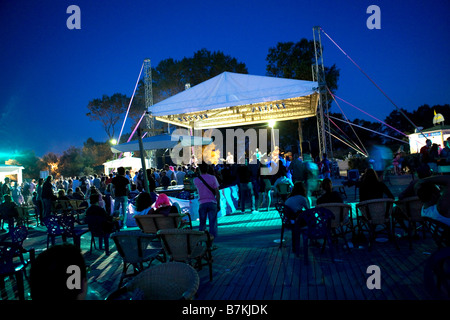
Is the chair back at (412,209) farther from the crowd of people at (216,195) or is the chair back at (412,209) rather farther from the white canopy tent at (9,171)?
the white canopy tent at (9,171)

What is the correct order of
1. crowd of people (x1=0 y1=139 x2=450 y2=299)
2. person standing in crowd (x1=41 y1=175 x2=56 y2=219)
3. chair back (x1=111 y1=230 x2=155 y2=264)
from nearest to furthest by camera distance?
1. crowd of people (x1=0 y1=139 x2=450 y2=299)
2. chair back (x1=111 y1=230 x2=155 y2=264)
3. person standing in crowd (x1=41 y1=175 x2=56 y2=219)

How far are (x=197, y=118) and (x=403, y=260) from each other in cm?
1182

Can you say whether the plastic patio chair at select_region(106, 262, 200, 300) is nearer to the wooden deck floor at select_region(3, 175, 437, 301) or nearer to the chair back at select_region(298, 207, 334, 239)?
the wooden deck floor at select_region(3, 175, 437, 301)

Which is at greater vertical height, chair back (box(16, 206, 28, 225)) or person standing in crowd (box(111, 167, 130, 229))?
person standing in crowd (box(111, 167, 130, 229))

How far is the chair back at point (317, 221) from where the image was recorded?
3893 millimetres

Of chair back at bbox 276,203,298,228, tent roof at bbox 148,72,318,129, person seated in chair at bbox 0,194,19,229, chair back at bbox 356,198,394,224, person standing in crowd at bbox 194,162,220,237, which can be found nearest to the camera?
chair back at bbox 356,198,394,224

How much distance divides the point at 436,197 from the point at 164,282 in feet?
10.2

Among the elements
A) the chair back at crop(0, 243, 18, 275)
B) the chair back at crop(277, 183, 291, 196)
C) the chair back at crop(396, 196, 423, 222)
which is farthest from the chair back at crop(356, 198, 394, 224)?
the chair back at crop(0, 243, 18, 275)

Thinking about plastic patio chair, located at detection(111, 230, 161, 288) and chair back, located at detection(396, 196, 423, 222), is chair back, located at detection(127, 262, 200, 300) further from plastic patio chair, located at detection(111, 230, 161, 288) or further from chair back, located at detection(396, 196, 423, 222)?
chair back, located at detection(396, 196, 423, 222)

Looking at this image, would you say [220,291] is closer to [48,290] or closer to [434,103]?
[48,290]

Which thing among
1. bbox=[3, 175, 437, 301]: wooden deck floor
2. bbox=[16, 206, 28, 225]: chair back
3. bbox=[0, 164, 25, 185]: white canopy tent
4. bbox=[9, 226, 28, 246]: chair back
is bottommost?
bbox=[3, 175, 437, 301]: wooden deck floor

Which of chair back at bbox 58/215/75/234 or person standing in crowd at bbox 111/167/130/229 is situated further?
person standing in crowd at bbox 111/167/130/229

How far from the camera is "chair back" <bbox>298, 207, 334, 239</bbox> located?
12.8 ft

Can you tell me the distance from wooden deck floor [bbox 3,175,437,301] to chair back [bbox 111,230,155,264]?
1.48 feet
